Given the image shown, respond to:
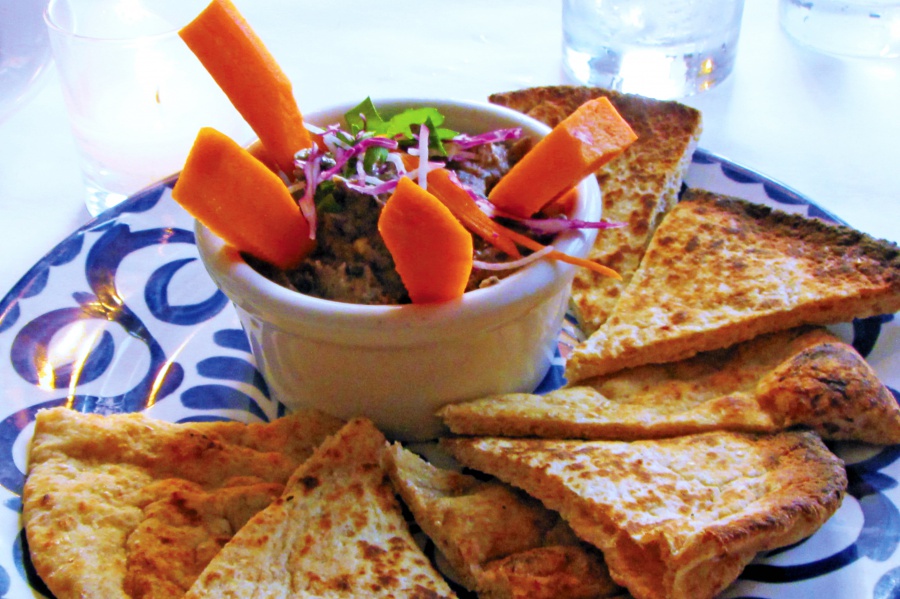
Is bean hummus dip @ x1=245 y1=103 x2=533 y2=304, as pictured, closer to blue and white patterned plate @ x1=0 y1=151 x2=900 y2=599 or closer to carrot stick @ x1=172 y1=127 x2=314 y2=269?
carrot stick @ x1=172 y1=127 x2=314 y2=269

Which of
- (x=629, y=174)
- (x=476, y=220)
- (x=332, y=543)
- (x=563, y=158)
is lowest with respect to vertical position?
(x=332, y=543)

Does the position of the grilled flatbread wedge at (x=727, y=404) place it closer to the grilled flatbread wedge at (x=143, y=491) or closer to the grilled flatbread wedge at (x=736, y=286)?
the grilled flatbread wedge at (x=736, y=286)

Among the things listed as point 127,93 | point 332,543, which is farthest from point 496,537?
point 127,93

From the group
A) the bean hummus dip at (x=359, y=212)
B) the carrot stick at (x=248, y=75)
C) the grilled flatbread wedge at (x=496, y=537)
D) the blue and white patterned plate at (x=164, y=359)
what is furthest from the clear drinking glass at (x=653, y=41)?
the grilled flatbread wedge at (x=496, y=537)

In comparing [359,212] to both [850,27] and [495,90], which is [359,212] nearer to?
[495,90]

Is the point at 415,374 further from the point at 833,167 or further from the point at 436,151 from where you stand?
the point at 833,167

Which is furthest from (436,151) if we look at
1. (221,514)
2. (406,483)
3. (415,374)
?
(221,514)
